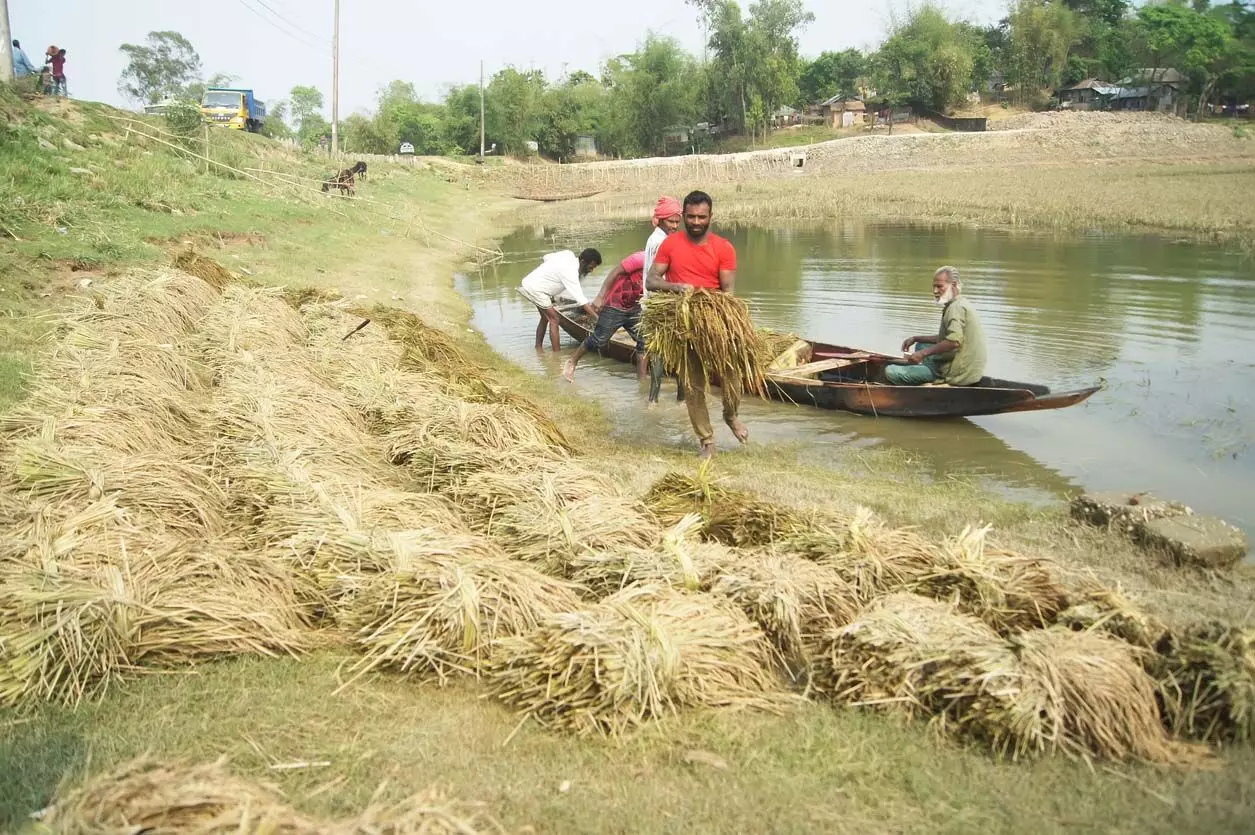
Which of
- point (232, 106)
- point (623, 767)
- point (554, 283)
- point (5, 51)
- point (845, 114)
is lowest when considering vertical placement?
point (623, 767)

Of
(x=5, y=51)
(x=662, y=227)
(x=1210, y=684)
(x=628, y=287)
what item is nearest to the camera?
(x=1210, y=684)

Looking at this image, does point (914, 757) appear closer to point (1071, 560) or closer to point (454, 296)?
point (1071, 560)

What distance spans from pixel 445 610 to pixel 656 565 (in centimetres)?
100

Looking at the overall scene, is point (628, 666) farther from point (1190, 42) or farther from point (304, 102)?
point (304, 102)

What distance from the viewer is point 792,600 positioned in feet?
12.7

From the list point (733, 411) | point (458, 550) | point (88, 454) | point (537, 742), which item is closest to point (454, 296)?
point (733, 411)

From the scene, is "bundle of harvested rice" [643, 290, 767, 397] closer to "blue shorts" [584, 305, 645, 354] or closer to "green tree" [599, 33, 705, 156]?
"blue shorts" [584, 305, 645, 354]

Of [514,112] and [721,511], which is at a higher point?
[514,112]

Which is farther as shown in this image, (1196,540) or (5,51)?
(5,51)

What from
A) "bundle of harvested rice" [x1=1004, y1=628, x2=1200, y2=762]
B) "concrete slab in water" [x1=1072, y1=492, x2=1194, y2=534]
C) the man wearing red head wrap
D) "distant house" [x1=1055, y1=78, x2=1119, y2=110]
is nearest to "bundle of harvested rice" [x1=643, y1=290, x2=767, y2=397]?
the man wearing red head wrap

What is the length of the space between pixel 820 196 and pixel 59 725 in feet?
103

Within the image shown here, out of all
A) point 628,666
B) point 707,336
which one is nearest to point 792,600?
point 628,666

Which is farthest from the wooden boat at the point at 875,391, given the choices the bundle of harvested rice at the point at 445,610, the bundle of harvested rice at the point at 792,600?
the bundle of harvested rice at the point at 445,610

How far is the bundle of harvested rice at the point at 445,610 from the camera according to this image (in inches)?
147
